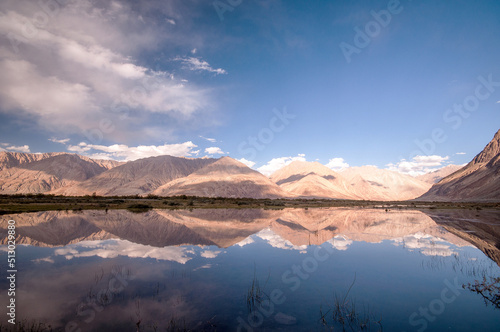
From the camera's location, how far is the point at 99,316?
8.38 meters

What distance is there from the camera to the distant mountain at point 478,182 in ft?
408

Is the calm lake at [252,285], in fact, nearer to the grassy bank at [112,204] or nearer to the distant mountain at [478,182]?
the grassy bank at [112,204]

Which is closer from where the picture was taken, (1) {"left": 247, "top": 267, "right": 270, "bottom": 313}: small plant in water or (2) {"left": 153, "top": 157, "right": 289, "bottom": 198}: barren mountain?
(1) {"left": 247, "top": 267, "right": 270, "bottom": 313}: small plant in water

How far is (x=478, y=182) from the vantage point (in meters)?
139

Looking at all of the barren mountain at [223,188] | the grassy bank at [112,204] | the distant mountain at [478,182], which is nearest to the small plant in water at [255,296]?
the grassy bank at [112,204]

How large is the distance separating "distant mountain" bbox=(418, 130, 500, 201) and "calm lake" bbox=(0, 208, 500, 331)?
140 metres

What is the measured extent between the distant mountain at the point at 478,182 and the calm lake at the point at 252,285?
140 meters

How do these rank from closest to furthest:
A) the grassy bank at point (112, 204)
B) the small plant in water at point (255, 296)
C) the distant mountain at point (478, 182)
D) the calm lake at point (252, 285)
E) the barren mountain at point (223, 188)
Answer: the calm lake at point (252, 285)
the small plant in water at point (255, 296)
the grassy bank at point (112, 204)
the distant mountain at point (478, 182)
the barren mountain at point (223, 188)

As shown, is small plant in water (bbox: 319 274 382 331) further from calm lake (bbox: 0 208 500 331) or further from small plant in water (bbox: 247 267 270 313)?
small plant in water (bbox: 247 267 270 313)

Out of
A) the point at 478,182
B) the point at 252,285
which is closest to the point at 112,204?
the point at 252,285

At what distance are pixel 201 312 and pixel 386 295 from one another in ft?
26.5

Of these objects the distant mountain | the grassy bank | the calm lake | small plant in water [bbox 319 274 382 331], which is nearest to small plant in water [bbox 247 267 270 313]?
the calm lake

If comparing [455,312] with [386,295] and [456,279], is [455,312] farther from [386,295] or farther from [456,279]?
[456,279]

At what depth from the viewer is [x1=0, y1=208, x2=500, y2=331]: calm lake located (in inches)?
330
